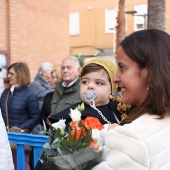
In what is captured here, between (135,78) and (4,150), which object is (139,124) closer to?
(135,78)

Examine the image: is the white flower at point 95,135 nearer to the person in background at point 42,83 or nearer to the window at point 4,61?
the person in background at point 42,83

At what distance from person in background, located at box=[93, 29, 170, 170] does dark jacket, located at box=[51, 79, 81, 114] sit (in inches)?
93.8

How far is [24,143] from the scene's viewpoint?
325 cm

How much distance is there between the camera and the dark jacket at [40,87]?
5555mm

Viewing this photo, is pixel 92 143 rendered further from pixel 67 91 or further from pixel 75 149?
pixel 67 91

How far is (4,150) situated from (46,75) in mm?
4034

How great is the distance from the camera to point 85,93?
7.52 ft

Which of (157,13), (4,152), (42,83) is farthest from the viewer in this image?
(157,13)

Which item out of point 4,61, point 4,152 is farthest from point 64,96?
point 4,61

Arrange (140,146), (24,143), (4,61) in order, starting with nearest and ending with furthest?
(140,146) < (24,143) < (4,61)

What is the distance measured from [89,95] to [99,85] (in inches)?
4.4

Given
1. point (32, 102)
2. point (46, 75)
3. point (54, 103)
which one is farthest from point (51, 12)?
point (54, 103)

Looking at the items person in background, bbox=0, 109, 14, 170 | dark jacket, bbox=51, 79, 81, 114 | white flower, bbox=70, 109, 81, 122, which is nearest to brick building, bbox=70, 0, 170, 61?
dark jacket, bbox=51, 79, 81, 114

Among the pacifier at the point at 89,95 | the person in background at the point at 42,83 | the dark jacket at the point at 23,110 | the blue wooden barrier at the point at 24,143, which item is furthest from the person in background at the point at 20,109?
the pacifier at the point at 89,95
